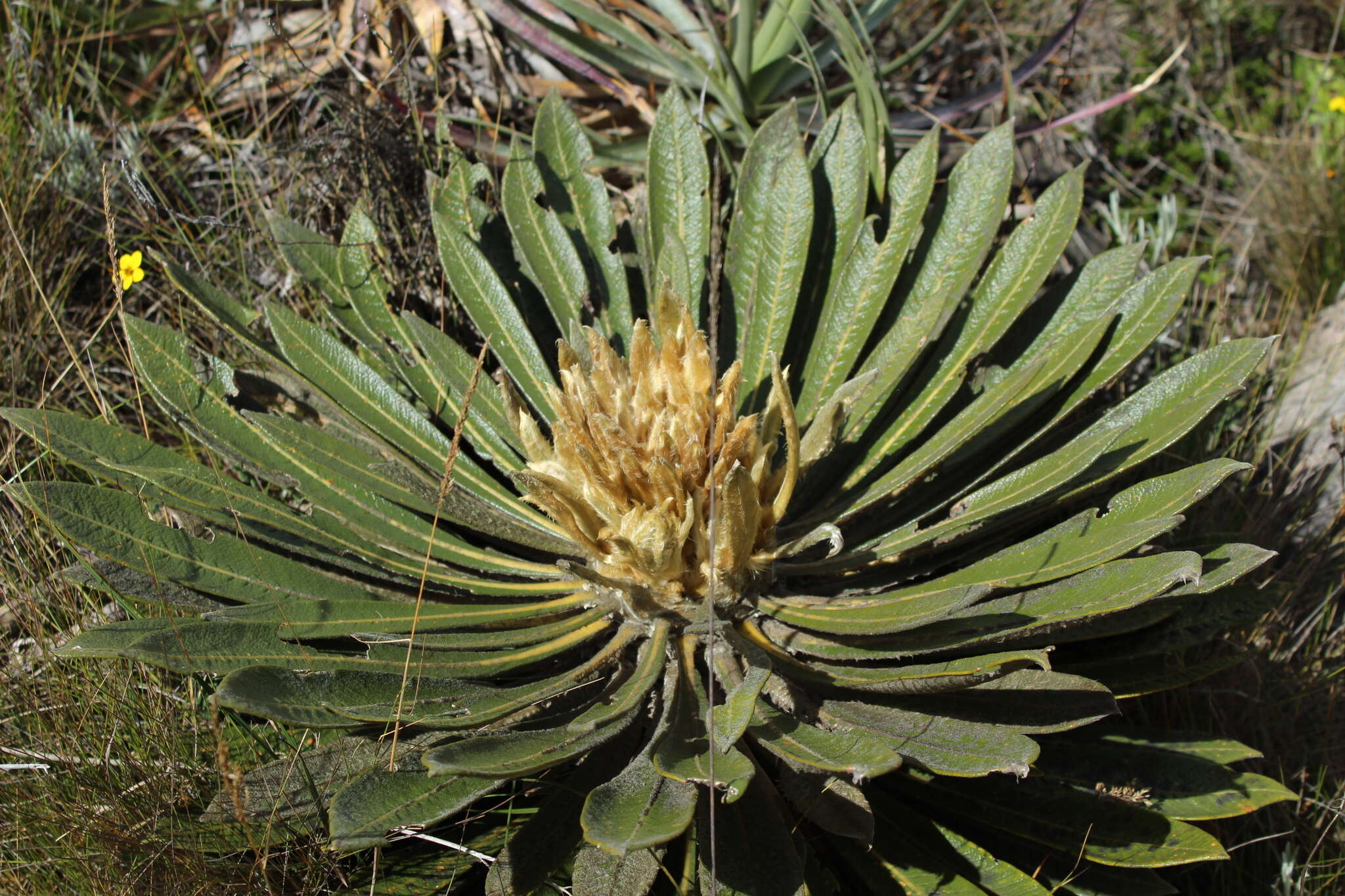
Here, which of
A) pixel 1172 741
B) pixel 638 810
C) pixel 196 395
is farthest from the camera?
pixel 196 395

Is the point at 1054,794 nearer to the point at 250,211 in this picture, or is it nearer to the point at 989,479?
the point at 989,479

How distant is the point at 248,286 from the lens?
2777 millimetres

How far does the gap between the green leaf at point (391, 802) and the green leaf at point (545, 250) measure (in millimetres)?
1119

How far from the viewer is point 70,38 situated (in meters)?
3.13

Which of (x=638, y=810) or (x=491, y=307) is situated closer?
(x=638, y=810)

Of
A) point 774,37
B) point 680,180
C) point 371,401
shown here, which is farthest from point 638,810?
point 774,37

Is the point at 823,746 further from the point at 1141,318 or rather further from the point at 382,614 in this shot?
the point at 1141,318

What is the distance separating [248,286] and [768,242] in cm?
133

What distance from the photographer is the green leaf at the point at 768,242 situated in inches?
92.9

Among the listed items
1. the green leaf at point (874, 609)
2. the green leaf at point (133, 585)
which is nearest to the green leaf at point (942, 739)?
the green leaf at point (874, 609)

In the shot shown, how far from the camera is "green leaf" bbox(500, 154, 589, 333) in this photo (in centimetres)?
240

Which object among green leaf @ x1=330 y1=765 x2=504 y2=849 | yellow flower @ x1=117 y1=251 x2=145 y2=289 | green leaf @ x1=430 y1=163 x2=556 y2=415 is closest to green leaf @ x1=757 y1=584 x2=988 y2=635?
green leaf @ x1=330 y1=765 x2=504 y2=849

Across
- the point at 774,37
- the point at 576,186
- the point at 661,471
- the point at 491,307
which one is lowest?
the point at 661,471

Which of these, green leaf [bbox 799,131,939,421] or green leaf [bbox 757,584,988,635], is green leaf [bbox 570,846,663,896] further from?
green leaf [bbox 799,131,939,421]
